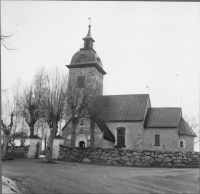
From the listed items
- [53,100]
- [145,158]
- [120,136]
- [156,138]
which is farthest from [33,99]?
[156,138]

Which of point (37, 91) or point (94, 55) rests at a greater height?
point (94, 55)

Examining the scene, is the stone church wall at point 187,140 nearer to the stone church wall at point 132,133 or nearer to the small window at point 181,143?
the small window at point 181,143

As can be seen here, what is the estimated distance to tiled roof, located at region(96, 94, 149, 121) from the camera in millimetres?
31395

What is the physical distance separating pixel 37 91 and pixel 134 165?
8.98 metres

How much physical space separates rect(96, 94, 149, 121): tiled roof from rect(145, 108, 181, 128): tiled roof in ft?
3.64

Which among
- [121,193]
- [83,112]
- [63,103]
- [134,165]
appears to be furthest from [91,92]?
[121,193]

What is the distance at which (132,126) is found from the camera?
30969 millimetres

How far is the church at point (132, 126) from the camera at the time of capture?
96.7 feet

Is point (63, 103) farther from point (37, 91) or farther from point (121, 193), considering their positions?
point (121, 193)

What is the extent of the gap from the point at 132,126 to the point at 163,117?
11.8ft

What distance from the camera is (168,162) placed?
2178 cm

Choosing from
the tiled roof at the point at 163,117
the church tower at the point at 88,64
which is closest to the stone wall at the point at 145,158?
the tiled roof at the point at 163,117

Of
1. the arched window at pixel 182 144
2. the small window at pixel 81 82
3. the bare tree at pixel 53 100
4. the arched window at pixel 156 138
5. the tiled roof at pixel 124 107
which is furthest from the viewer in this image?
the tiled roof at pixel 124 107

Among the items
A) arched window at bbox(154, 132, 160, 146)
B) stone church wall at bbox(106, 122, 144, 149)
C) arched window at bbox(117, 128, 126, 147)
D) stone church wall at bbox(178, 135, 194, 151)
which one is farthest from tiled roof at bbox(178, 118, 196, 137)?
arched window at bbox(117, 128, 126, 147)
